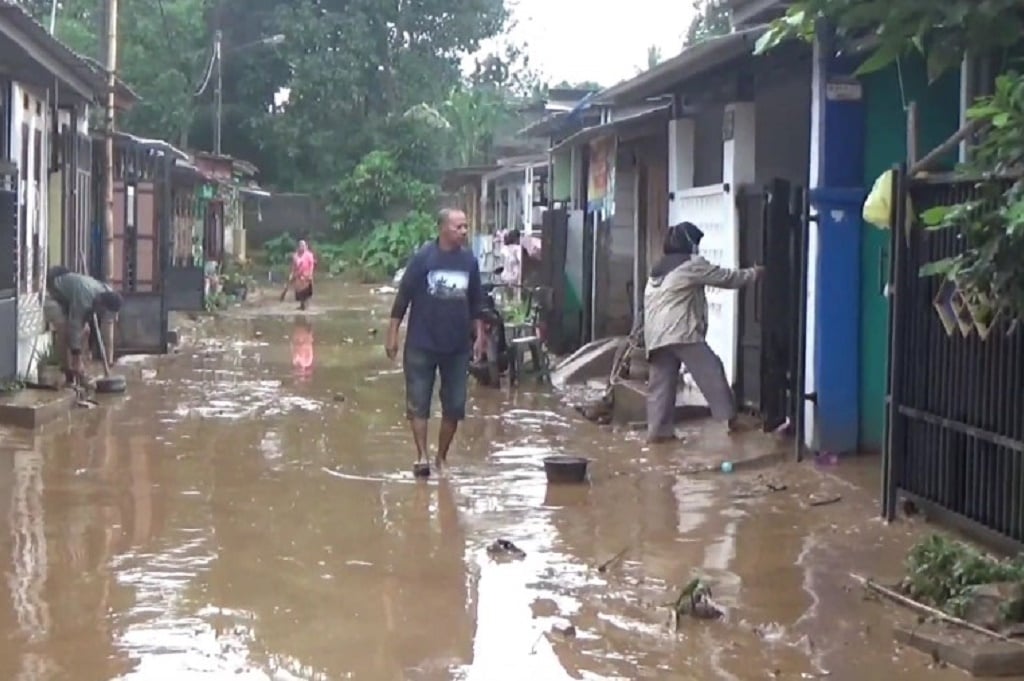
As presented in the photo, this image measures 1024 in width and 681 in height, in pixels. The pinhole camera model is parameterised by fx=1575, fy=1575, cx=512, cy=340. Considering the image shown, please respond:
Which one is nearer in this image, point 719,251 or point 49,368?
point 719,251

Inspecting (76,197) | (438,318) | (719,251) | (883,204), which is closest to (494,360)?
(719,251)

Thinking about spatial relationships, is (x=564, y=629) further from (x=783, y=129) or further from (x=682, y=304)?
(x=783, y=129)

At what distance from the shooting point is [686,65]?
12711mm

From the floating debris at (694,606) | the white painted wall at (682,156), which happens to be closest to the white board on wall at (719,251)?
the white painted wall at (682,156)

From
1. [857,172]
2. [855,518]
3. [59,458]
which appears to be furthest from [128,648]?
[857,172]

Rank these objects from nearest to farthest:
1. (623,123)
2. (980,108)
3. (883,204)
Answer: (980,108) < (883,204) < (623,123)

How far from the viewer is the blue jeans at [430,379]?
11.0 m

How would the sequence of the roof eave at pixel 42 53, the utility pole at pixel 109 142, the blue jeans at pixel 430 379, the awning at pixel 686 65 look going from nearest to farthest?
1. the blue jeans at pixel 430 379
2. the awning at pixel 686 65
3. the roof eave at pixel 42 53
4. the utility pole at pixel 109 142

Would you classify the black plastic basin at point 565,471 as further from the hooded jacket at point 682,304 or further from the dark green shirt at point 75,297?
the dark green shirt at point 75,297

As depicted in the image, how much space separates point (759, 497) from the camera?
32.8ft

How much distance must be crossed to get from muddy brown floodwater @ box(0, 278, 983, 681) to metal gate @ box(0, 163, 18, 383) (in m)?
1.27

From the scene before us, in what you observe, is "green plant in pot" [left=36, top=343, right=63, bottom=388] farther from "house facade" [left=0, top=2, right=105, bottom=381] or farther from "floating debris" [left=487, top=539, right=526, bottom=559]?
"floating debris" [left=487, top=539, right=526, bottom=559]

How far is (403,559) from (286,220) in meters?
48.3

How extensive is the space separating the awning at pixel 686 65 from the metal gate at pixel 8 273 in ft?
18.9
